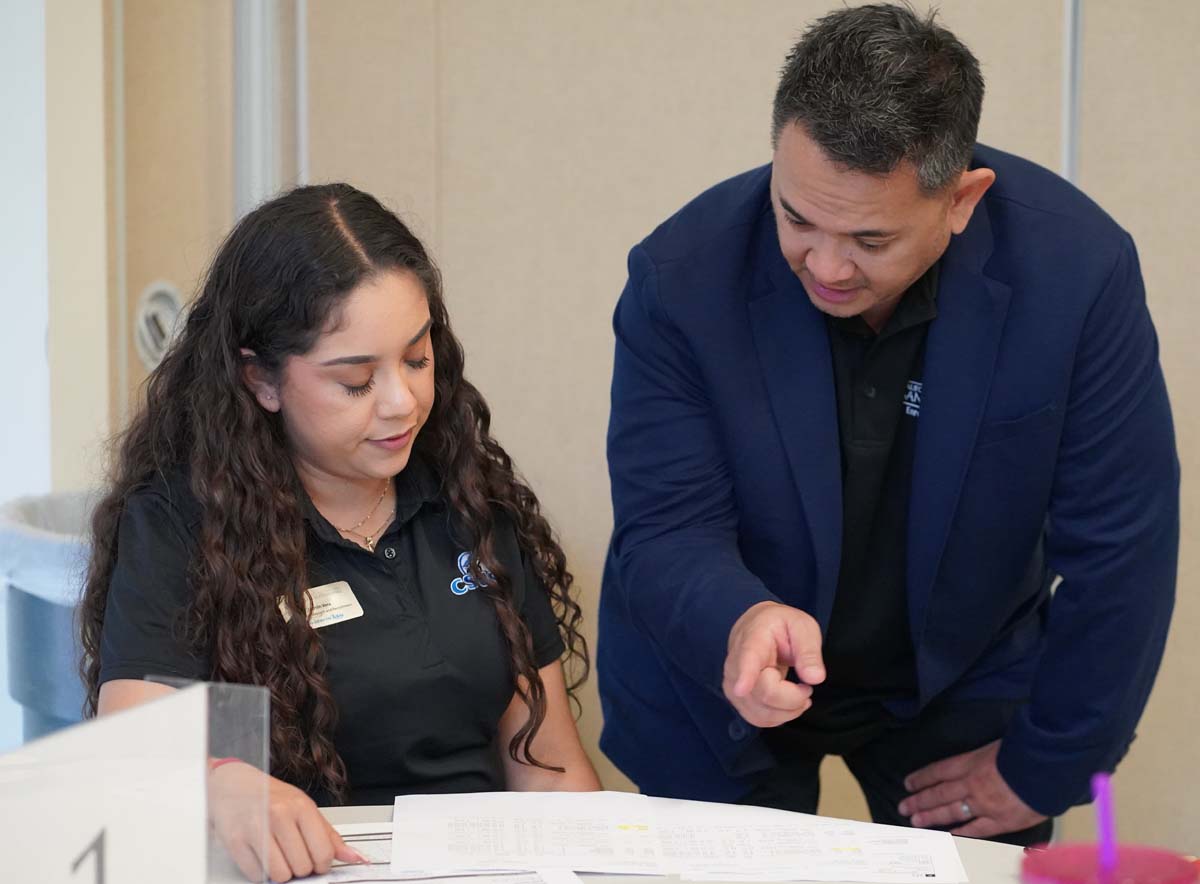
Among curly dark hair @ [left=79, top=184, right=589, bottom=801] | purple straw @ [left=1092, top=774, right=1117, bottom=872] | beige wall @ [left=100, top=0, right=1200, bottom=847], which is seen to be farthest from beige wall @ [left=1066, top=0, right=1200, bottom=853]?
purple straw @ [left=1092, top=774, right=1117, bottom=872]

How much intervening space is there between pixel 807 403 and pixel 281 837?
0.80m

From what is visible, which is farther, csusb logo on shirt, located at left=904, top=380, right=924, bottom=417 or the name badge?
csusb logo on shirt, located at left=904, top=380, right=924, bottom=417

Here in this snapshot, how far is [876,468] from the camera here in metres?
1.69

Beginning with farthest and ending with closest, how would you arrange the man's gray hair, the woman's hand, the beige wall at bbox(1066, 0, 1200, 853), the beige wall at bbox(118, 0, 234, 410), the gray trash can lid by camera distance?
1. the beige wall at bbox(118, 0, 234, 410)
2. the beige wall at bbox(1066, 0, 1200, 853)
3. the gray trash can lid
4. the man's gray hair
5. the woman's hand

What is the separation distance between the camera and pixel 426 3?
2939 mm

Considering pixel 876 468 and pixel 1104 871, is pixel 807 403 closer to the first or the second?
pixel 876 468

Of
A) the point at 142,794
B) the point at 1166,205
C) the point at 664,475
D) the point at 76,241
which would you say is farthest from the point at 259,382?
the point at 1166,205

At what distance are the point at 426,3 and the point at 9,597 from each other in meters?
1.50

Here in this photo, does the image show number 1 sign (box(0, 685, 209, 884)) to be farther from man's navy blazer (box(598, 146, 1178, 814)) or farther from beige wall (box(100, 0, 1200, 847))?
beige wall (box(100, 0, 1200, 847))

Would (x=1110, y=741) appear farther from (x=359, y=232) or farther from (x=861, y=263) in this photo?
(x=359, y=232)

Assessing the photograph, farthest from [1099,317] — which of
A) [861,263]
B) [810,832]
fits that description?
[810,832]

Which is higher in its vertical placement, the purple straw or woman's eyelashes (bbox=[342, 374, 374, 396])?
woman's eyelashes (bbox=[342, 374, 374, 396])

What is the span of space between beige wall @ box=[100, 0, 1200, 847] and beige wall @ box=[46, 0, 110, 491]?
5.4 inches

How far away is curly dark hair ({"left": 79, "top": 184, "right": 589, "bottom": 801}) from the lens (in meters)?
1.51
